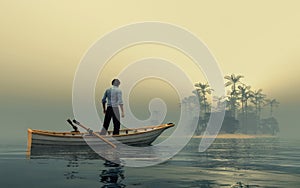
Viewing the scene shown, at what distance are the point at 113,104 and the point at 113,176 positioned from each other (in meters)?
10.9

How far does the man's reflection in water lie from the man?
28.4 feet

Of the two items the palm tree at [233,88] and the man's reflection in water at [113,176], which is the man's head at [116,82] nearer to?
the man's reflection in water at [113,176]

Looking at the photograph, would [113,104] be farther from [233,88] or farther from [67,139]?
[233,88]

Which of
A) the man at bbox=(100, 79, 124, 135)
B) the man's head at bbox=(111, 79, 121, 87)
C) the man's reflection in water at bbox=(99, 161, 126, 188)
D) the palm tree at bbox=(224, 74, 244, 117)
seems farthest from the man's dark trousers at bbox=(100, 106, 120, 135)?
the palm tree at bbox=(224, 74, 244, 117)

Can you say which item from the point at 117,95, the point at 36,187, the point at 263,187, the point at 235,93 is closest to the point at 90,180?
the point at 36,187

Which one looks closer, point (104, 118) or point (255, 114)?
point (104, 118)

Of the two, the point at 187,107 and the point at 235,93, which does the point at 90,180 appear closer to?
the point at 235,93

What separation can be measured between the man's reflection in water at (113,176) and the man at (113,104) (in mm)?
8653

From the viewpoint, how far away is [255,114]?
416ft

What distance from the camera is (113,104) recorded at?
20.6 metres

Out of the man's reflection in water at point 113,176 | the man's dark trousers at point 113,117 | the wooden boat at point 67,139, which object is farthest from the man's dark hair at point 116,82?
the man's reflection in water at point 113,176

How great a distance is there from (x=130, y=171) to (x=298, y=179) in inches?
221

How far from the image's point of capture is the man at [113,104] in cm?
2061

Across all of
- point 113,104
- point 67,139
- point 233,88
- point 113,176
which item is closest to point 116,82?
point 113,104
